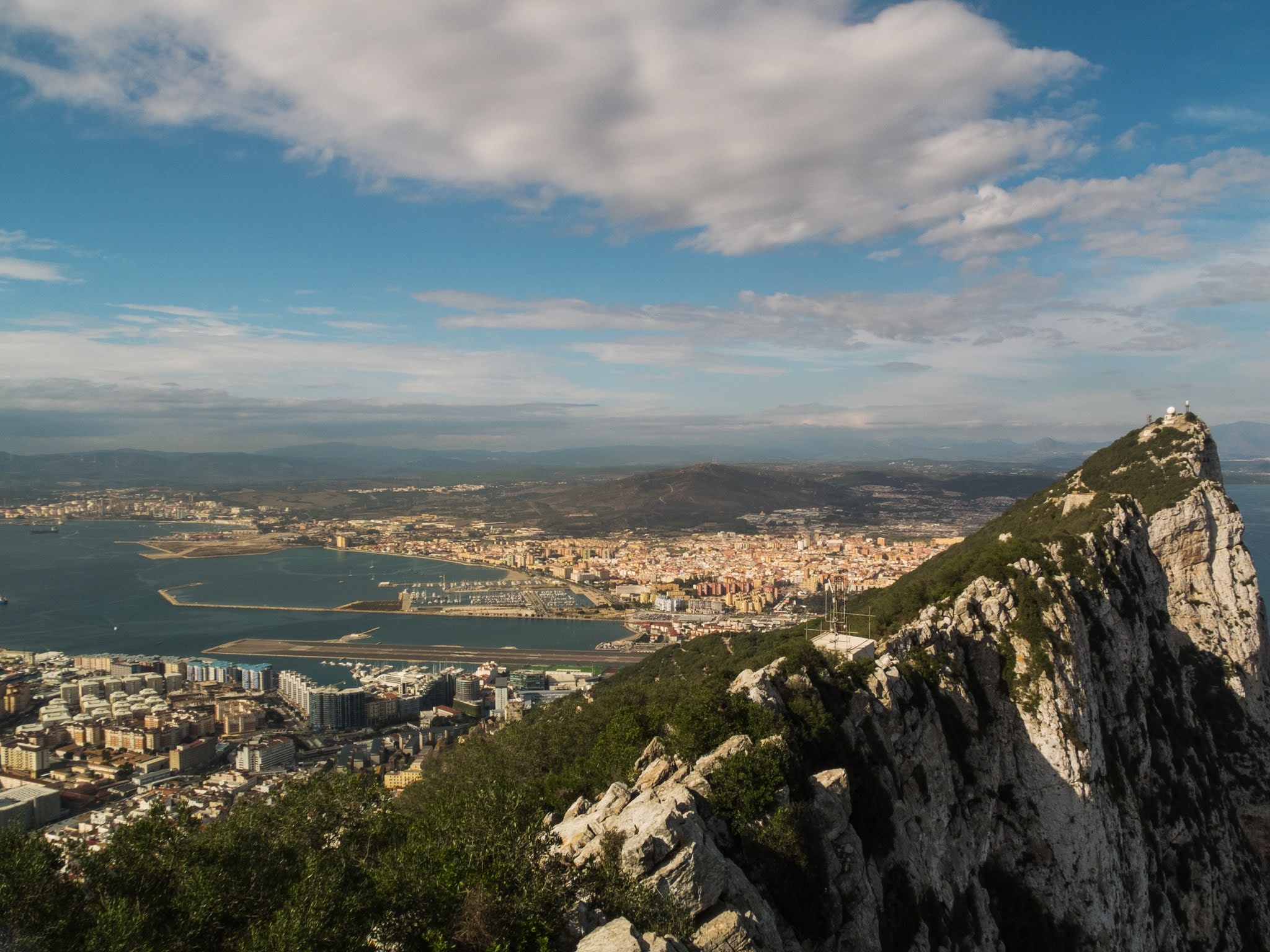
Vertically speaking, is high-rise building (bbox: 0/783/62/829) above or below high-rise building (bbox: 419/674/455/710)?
above

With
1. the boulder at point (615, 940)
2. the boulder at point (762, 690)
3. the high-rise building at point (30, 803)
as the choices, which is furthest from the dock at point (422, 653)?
the boulder at point (615, 940)

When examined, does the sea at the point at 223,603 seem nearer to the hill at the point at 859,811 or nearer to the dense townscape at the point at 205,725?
the dense townscape at the point at 205,725

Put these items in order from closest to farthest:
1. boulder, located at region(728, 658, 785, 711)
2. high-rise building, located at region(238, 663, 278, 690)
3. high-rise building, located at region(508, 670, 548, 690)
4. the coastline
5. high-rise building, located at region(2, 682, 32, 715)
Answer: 1. boulder, located at region(728, 658, 785, 711)
2. high-rise building, located at region(2, 682, 32, 715)
3. high-rise building, located at region(508, 670, 548, 690)
4. high-rise building, located at region(238, 663, 278, 690)
5. the coastline

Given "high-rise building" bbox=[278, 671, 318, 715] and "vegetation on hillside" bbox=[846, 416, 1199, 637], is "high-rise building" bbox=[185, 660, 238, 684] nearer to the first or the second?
"high-rise building" bbox=[278, 671, 318, 715]

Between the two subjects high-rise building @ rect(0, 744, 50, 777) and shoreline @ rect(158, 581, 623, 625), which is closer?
high-rise building @ rect(0, 744, 50, 777)

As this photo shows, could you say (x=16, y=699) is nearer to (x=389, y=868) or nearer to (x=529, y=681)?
(x=529, y=681)

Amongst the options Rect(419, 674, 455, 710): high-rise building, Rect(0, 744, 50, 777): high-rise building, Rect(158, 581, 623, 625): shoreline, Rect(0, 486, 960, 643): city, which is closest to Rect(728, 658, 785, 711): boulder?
Rect(0, 744, 50, 777): high-rise building
